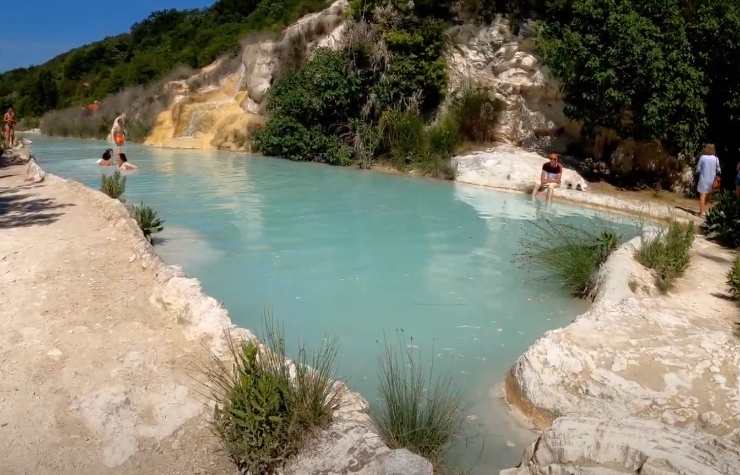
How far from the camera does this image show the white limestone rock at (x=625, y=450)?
2811 mm

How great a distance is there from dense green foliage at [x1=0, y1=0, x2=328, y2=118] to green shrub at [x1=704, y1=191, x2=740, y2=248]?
72.9 feet

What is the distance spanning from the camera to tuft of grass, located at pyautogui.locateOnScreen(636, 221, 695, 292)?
22.5 ft

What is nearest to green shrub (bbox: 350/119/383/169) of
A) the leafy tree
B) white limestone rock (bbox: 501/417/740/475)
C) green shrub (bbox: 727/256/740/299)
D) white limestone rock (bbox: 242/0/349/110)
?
white limestone rock (bbox: 242/0/349/110)

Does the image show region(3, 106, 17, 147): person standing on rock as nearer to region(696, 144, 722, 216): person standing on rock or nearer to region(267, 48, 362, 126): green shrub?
region(267, 48, 362, 126): green shrub

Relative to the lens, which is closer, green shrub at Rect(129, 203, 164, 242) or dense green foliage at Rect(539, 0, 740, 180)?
green shrub at Rect(129, 203, 164, 242)

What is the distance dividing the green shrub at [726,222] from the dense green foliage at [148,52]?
875 inches

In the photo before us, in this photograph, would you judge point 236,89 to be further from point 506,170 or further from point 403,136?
point 506,170

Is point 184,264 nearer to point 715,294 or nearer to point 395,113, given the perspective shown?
point 715,294

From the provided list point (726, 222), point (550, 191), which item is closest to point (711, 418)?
point (726, 222)

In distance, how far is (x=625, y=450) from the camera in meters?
2.98

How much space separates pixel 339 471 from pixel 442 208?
32.0 feet

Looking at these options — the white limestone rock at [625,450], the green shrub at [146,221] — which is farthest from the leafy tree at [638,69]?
the white limestone rock at [625,450]

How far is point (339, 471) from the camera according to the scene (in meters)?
3.13

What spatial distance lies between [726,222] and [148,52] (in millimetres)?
46460
